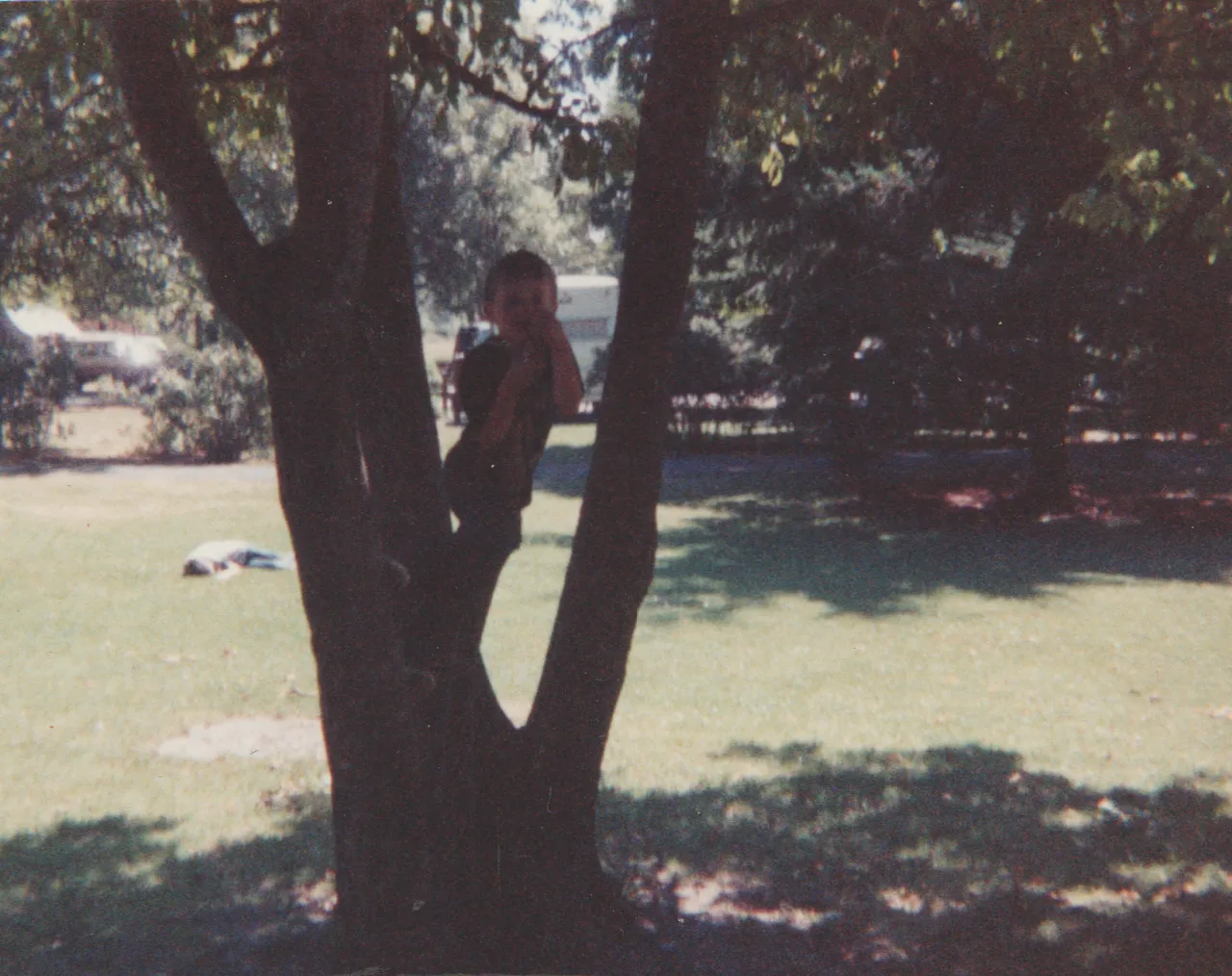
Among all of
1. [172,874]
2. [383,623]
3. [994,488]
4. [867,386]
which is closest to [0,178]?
[172,874]

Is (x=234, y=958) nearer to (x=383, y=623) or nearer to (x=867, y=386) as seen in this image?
(x=383, y=623)

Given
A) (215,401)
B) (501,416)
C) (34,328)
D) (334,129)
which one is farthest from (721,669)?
(34,328)

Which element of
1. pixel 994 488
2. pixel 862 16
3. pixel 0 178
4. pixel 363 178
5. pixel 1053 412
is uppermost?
pixel 862 16

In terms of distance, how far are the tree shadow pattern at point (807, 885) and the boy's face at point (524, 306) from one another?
2312 millimetres

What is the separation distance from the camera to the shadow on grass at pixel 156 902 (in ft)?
14.4

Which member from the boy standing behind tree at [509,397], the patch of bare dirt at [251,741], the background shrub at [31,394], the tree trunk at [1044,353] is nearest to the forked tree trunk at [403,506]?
the boy standing behind tree at [509,397]

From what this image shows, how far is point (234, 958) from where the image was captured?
4.41 meters

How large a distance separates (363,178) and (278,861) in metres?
3.61

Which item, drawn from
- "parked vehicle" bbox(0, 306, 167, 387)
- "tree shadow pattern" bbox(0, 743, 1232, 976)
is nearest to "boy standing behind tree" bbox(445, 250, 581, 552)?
"tree shadow pattern" bbox(0, 743, 1232, 976)

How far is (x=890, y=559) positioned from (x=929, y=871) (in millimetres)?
9332

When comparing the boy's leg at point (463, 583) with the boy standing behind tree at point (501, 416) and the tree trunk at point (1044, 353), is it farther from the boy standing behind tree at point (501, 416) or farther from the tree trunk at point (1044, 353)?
the tree trunk at point (1044, 353)

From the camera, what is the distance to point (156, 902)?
4930 millimetres

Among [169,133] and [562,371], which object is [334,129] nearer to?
[169,133]

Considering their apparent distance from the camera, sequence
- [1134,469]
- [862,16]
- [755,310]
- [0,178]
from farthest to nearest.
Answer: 1. [755,310]
2. [1134,469]
3. [0,178]
4. [862,16]
